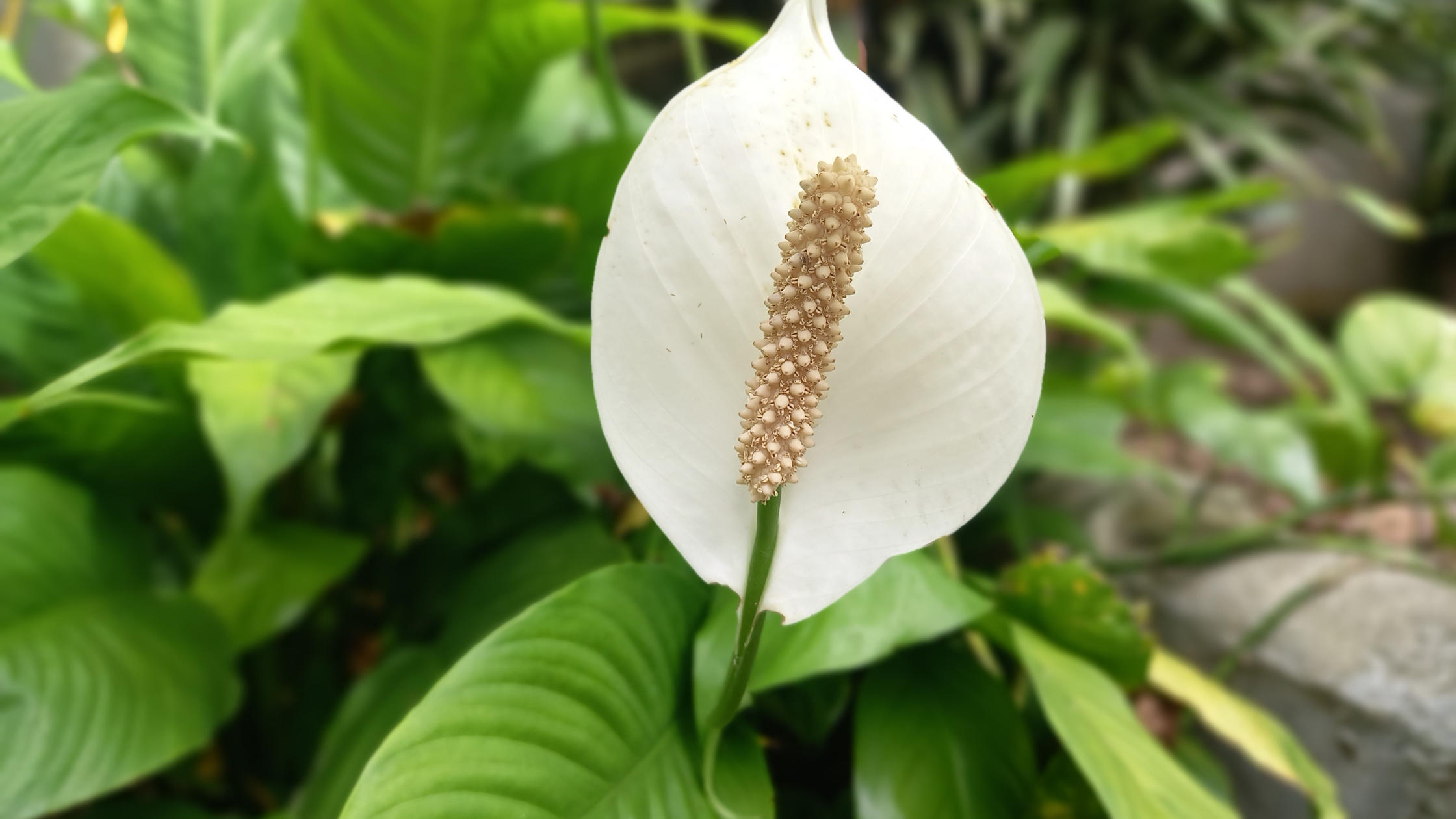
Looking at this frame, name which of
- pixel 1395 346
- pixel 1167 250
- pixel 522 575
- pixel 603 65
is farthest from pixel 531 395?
pixel 1395 346

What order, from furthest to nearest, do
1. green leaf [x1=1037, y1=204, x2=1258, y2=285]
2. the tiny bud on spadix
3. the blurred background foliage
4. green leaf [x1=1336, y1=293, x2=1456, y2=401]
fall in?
1. green leaf [x1=1336, y1=293, x2=1456, y2=401]
2. green leaf [x1=1037, y1=204, x2=1258, y2=285]
3. the blurred background foliage
4. the tiny bud on spadix

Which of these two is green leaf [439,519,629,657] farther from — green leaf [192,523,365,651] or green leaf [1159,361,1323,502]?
green leaf [1159,361,1323,502]

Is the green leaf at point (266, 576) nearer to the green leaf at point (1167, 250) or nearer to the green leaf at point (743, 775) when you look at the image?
the green leaf at point (743, 775)

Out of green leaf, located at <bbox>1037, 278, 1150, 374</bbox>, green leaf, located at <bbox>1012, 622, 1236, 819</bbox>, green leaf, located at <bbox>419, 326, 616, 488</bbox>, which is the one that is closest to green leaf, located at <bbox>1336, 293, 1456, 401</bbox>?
green leaf, located at <bbox>1037, 278, 1150, 374</bbox>

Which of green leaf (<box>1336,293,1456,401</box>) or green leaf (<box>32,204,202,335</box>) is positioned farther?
green leaf (<box>1336,293,1456,401</box>)

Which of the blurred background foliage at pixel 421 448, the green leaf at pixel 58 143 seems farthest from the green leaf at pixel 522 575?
the green leaf at pixel 58 143

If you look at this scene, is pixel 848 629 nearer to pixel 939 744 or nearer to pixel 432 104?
pixel 939 744

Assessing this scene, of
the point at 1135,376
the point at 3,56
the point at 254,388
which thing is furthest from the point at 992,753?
the point at 1135,376
